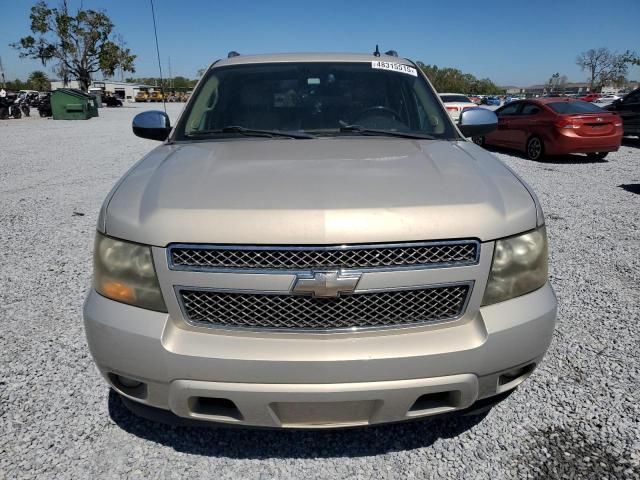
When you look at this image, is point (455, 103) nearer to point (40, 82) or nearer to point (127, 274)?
point (127, 274)

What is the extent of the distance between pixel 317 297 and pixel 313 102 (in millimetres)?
1750

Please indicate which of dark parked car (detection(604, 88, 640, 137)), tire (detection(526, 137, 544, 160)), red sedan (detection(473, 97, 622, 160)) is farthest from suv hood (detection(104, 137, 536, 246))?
dark parked car (detection(604, 88, 640, 137))

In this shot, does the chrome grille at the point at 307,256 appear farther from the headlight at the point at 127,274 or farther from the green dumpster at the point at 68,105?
the green dumpster at the point at 68,105

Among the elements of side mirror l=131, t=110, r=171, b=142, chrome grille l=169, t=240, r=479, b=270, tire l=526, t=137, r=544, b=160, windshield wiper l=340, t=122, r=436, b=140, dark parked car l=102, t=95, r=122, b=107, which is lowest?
tire l=526, t=137, r=544, b=160

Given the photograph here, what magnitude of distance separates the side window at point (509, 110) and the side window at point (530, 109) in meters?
0.28

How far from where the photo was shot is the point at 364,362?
162cm

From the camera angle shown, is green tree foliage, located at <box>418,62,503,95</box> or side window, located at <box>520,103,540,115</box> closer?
side window, located at <box>520,103,540,115</box>

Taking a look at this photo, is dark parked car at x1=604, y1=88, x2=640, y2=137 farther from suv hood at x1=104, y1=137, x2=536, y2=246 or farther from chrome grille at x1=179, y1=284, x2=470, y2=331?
chrome grille at x1=179, y1=284, x2=470, y2=331

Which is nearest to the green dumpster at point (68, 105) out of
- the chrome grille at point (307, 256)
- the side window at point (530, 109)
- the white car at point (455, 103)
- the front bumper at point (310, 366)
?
the white car at point (455, 103)

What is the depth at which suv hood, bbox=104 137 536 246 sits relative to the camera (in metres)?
1.62

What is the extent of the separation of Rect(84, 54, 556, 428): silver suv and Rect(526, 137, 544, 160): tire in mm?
9782

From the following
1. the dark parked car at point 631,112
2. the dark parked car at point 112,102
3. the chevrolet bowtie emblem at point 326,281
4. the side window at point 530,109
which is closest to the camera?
the chevrolet bowtie emblem at point 326,281

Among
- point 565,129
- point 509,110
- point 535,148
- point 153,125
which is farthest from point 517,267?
point 509,110

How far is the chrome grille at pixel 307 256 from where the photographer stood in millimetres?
1612
